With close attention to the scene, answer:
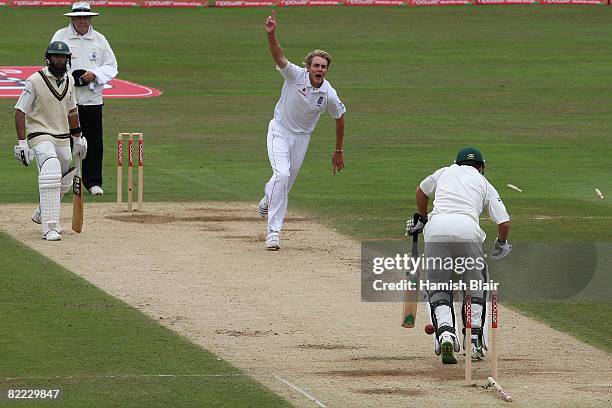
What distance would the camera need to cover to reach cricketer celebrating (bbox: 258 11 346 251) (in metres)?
15.2

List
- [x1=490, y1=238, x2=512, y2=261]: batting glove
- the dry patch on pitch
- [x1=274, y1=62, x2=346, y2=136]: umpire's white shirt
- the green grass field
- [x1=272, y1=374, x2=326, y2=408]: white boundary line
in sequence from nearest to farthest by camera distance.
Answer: [x1=272, y1=374, x2=326, y2=408]: white boundary line, the dry patch on pitch, [x1=490, y1=238, x2=512, y2=261]: batting glove, [x1=274, y1=62, x2=346, y2=136]: umpire's white shirt, the green grass field

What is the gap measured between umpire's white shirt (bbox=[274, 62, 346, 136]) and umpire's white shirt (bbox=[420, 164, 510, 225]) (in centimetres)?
438

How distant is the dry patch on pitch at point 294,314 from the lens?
10.1m

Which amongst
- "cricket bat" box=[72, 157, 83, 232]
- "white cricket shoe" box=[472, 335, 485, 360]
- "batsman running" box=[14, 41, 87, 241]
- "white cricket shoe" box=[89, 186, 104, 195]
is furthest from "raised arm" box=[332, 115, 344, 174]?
"white cricket shoe" box=[472, 335, 485, 360]

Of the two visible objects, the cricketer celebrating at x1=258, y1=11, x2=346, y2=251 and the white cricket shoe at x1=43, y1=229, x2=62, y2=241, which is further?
the white cricket shoe at x1=43, y1=229, x2=62, y2=241

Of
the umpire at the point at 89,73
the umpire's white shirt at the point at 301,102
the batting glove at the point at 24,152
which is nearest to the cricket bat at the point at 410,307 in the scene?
the umpire's white shirt at the point at 301,102

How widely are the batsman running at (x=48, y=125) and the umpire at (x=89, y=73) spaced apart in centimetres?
309

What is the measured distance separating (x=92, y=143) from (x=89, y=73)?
0.94m

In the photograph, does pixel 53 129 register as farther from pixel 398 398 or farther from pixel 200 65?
pixel 200 65

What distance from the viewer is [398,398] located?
979 cm

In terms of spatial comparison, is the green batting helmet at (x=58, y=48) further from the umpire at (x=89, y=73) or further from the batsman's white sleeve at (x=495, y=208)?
the batsman's white sleeve at (x=495, y=208)

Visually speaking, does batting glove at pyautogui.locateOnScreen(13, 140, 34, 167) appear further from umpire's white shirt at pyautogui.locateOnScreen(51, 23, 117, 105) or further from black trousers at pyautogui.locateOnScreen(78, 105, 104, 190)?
black trousers at pyautogui.locateOnScreen(78, 105, 104, 190)

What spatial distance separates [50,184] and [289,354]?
17.5ft

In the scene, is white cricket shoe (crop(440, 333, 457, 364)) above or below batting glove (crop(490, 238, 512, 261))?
below
